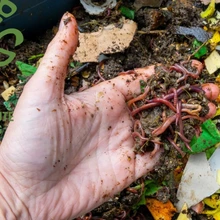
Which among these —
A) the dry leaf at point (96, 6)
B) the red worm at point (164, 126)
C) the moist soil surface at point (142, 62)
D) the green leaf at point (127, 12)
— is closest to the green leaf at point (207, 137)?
the moist soil surface at point (142, 62)

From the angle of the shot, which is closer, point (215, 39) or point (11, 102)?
point (11, 102)

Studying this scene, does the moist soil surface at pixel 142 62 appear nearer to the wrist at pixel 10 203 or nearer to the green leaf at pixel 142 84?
the green leaf at pixel 142 84

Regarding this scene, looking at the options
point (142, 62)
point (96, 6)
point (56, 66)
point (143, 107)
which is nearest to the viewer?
point (56, 66)

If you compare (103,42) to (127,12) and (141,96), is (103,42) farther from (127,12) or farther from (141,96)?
(141,96)

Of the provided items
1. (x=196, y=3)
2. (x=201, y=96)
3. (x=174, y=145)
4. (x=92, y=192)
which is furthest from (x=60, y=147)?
(x=196, y=3)

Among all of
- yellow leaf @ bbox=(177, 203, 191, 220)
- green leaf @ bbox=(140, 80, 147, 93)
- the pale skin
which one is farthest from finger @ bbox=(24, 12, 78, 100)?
yellow leaf @ bbox=(177, 203, 191, 220)

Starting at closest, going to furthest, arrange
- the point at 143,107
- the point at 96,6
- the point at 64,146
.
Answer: the point at 64,146, the point at 143,107, the point at 96,6

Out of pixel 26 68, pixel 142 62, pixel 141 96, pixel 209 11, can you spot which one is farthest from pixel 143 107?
pixel 209 11

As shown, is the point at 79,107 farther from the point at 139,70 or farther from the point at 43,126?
the point at 139,70
